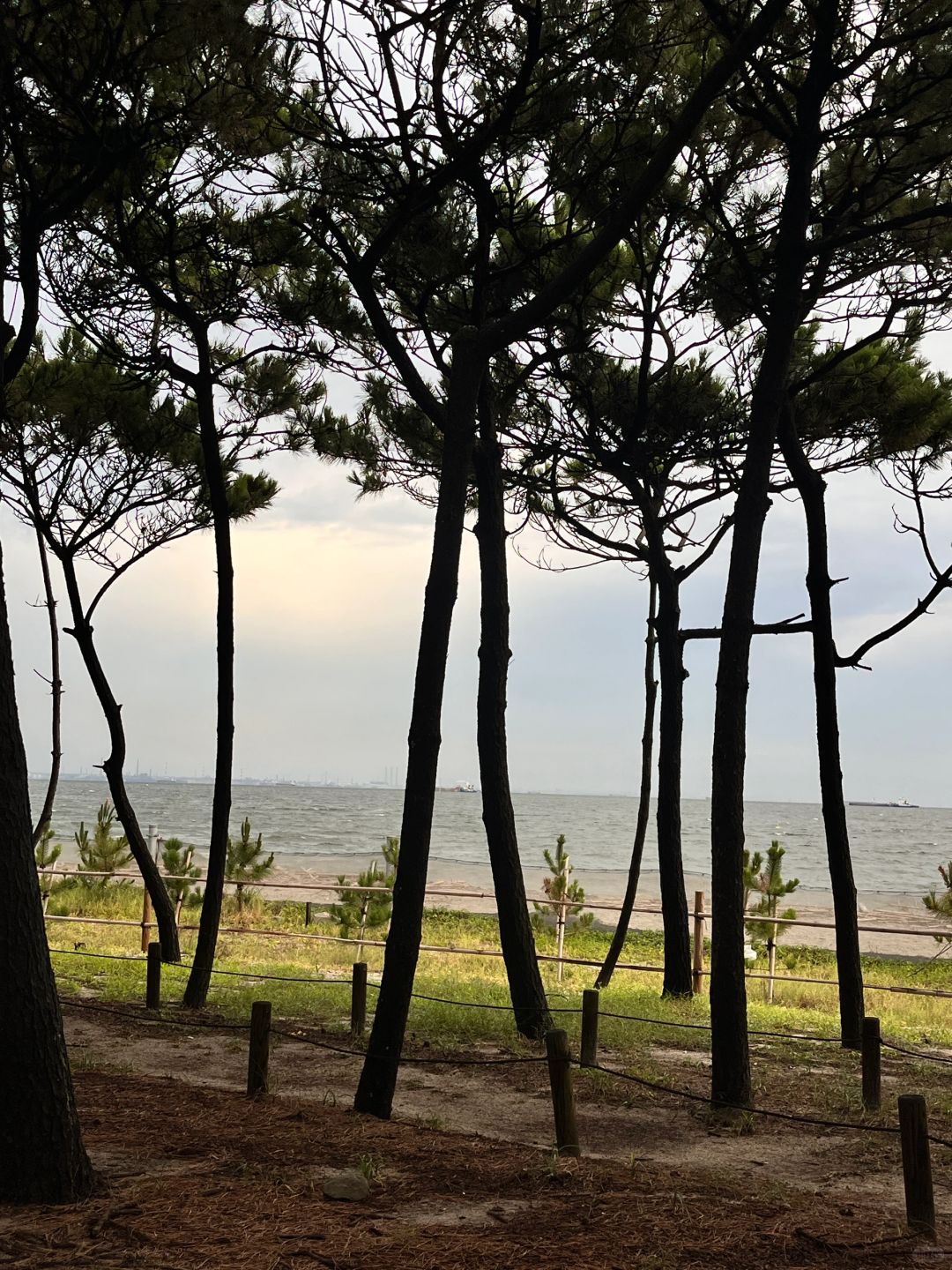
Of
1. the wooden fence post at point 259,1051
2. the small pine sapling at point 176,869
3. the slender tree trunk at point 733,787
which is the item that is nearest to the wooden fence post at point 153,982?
the wooden fence post at point 259,1051

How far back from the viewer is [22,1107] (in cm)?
402

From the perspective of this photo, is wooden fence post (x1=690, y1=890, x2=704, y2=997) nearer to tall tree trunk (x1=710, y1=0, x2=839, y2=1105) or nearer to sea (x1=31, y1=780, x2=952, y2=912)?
tall tree trunk (x1=710, y1=0, x2=839, y2=1105)

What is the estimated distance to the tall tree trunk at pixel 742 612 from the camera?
631 cm

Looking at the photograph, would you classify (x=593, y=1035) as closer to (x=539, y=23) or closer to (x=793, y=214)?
(x=793, y=214)

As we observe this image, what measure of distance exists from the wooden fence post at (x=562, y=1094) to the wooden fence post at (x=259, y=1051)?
1.64 metres

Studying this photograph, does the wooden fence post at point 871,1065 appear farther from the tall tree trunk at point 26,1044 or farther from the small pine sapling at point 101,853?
the small pine sapling at point 101,853

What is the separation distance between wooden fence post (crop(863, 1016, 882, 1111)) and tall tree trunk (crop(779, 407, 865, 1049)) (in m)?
1.66

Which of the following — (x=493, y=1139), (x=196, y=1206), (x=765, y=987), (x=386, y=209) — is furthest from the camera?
(x=765, y=987)

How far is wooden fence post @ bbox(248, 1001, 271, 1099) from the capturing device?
5.96 metres

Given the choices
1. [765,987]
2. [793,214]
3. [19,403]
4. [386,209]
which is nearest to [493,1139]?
[793,214]

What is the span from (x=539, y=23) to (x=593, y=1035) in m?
5.77

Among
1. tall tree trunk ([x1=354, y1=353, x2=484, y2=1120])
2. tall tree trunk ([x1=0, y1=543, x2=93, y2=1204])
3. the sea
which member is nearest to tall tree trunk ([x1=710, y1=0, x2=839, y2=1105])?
tall tree trunk ([x1=354, y1=353, x2=484, y2=1120])

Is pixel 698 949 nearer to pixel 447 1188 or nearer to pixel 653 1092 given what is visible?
pixel 653 1092

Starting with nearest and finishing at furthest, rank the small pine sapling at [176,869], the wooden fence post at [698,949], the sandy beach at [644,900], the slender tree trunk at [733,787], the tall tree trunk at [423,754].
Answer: the tall tree trunk at [423,754] → the slender tree trunk at [733,787] → the wooden fence post at [698,949] → the small pine sapling at [176,869] → the sandy beach at [644,900]
